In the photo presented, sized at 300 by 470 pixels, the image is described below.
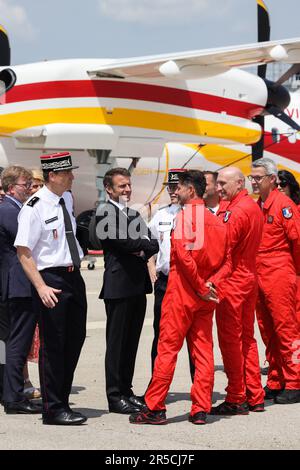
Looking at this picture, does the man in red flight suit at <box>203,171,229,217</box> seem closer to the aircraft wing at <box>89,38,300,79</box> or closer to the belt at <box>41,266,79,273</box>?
the belt at <box>41,266,79,273</box>

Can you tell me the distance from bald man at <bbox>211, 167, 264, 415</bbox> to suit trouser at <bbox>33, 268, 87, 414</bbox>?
3.62ft

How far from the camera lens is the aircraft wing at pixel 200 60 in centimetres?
1636

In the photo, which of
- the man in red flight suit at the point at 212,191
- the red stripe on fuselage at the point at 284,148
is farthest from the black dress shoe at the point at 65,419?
the red stripe on fuselage at the point at 284,148

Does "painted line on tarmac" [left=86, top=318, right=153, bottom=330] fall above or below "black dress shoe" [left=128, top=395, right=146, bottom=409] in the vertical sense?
above

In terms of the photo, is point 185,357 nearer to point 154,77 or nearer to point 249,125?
point 154,77

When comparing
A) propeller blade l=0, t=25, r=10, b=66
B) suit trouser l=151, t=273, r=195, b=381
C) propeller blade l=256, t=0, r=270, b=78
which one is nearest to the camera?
suit trouser l=151, t=273, r=195, b=381

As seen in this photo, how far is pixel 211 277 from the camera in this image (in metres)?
5.91

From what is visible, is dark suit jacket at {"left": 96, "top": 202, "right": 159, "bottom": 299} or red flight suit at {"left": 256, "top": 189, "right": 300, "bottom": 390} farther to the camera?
red flight suit at {"left": 256, "top": 189, "right": 300, "bottom": 390}

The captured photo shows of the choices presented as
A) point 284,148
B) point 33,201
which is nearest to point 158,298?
point 33,201

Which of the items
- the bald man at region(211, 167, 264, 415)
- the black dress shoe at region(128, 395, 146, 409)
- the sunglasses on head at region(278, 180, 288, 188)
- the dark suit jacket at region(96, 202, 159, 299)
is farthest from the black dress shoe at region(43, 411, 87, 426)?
the sunglasses on head at region(278, 180, 288, 188)

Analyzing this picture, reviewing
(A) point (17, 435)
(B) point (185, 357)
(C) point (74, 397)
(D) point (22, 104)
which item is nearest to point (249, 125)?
(D) point (22, 104)

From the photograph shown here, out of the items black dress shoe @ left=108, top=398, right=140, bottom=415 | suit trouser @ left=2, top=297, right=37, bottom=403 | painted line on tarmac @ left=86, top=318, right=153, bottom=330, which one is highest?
suit trouser @ left=2, top=297, right=37, bottom=403

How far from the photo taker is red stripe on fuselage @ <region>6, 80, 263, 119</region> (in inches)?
643

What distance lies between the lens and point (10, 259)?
254 inches
